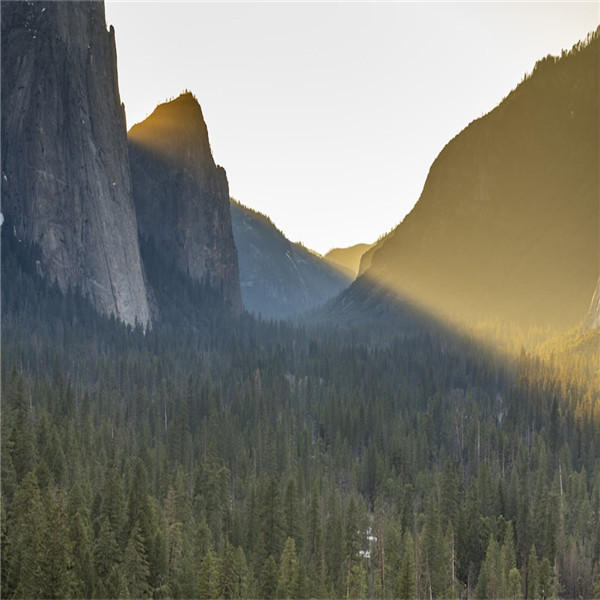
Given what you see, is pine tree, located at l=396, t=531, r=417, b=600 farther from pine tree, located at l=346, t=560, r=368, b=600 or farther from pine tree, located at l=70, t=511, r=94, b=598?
pine tree, located at l=70, t=511, r=94, b=598

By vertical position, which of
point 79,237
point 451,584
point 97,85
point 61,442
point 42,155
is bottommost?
point 451,584

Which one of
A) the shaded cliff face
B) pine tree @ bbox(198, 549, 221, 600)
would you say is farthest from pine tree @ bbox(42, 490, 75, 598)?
the shaded cliff face

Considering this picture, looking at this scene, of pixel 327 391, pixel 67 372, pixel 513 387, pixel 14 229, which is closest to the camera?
pixel 67 372

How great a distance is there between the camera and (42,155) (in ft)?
506

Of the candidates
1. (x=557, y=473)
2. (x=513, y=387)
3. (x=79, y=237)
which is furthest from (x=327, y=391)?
(x=79, y=237)

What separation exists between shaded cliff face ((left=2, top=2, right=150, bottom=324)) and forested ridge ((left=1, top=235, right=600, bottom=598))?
648 centimetres

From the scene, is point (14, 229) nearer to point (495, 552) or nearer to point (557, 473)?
point (557, 473)

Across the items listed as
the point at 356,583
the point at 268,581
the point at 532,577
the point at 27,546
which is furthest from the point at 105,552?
the point at 532,577

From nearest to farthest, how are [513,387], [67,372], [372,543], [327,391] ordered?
1. [372,543]
2. [67,372]
3. [327,391]
4. [513,387]

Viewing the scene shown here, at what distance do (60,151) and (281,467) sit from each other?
271ft

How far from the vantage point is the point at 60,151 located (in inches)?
6152

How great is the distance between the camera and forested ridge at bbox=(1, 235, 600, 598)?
54.2m

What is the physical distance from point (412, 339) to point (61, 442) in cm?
12369

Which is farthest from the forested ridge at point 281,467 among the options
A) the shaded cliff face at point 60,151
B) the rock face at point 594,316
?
the rock face at point 594,316
